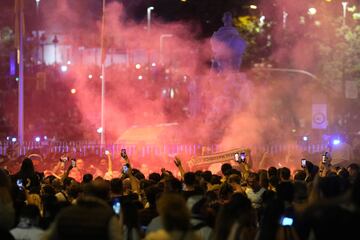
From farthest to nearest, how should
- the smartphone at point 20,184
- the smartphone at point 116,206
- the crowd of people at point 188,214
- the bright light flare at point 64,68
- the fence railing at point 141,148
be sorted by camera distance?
the bright light flare at point 64,68 < the fence railing at point 141,148 < the smartphone at point 20,184 < the smartphone at point 116,206 < the crowd of people at point 188,214

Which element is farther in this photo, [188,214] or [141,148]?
[141,148]

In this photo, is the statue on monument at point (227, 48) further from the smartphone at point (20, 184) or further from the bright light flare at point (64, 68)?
the bright light flare at point (64, 68)

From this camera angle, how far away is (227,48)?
2539cm

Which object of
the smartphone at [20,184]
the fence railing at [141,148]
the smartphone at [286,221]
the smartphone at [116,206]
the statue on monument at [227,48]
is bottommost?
the fence railing at [141,148]

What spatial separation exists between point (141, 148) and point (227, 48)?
4.01 meters

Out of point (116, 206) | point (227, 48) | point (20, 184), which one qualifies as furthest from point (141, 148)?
point (116, 206)

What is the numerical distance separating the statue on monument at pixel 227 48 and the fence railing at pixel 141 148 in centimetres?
268

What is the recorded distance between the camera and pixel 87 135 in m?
36.7

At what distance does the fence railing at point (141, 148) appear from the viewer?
76.6ft

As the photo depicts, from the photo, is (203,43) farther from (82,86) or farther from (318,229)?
(318,229)

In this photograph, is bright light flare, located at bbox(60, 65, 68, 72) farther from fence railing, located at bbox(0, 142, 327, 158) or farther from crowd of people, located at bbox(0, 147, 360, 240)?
crowd of people, located at bbox(0, 147, 360, 240)

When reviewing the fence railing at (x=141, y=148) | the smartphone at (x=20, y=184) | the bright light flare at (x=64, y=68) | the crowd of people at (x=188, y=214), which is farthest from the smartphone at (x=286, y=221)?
the bright light flare at (x=64, y=68)

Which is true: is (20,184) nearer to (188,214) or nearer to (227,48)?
(188,214)

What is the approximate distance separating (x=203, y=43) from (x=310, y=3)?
8043 mm
